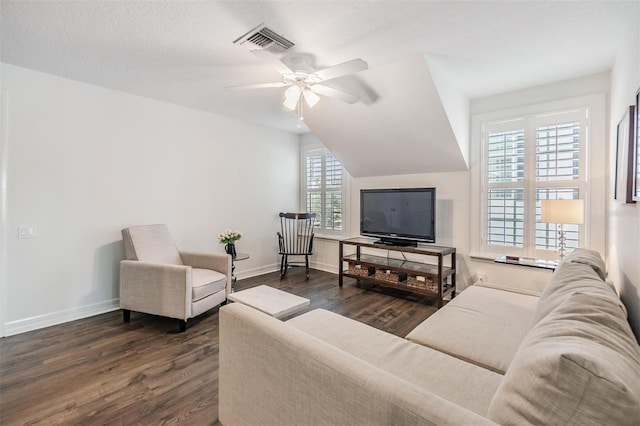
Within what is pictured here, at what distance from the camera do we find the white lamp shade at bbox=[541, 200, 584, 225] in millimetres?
2480

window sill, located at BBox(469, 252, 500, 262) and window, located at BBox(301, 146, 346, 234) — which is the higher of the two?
window, located at BBox(301, 146, 346, 234)

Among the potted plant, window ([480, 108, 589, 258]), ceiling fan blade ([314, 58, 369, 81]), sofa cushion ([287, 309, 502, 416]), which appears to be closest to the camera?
sofa cushion ([287, 309, 502, 416])

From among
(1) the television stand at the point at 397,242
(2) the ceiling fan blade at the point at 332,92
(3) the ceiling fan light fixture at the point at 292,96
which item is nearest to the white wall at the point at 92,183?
(3) the ceiling fan light fixture at the point at 292,96

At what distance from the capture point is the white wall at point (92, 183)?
275 centimetres

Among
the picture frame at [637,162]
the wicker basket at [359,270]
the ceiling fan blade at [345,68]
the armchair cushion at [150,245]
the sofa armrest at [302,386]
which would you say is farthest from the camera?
the wicker basket at [359,270]

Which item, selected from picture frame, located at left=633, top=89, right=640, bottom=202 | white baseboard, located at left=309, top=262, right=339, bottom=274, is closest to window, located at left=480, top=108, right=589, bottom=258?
picture frame, located at left=633, top=89, right=640, bottom=202

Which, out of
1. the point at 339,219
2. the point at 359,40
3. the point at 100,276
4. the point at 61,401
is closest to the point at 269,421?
the point at 61,401

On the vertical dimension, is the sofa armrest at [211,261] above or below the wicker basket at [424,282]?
above

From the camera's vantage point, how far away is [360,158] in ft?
14.0

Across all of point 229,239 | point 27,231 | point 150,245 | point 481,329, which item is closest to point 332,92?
point 481,329

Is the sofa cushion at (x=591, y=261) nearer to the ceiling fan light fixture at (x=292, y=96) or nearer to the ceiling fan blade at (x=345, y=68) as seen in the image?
the ceiling fan blade at (x=345, y=68)

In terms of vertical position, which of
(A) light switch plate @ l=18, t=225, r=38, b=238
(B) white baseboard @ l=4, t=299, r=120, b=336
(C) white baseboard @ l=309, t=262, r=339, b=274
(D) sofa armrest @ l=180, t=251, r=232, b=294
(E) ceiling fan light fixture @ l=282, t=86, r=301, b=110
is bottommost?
(B) white baseboard @ l=4, t=299, r=120, b=336

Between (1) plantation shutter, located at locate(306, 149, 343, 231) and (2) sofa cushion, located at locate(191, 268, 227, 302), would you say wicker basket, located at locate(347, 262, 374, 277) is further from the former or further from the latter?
(2) sofa cushion, located at locate(191, 268, 227, 302)

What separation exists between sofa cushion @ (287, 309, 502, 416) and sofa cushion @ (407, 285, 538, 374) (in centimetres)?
17
